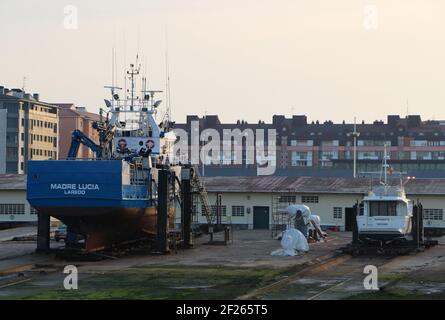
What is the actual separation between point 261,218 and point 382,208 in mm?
20345

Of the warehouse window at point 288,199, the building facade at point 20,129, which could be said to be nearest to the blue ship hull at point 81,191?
the warehouse window at point 288,199

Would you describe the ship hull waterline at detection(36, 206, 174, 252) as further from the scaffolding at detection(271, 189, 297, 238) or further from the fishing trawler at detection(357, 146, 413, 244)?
the scaffolding at detection(271, 189, 297, 238)

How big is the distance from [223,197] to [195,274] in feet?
97.1

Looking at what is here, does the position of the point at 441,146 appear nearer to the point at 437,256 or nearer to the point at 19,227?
the point at 19,227

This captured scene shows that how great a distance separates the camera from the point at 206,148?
6772 inches

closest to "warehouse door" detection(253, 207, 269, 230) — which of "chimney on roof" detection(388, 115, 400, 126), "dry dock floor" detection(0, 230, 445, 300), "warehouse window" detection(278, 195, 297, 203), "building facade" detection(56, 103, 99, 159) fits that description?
"warehouse window" detection(278, 195, 297, 203)

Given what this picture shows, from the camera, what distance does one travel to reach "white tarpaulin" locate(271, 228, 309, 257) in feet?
121

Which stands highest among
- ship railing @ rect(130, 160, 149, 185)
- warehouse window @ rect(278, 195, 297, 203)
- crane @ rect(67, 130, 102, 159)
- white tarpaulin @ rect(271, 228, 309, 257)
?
crane @ rect(67, 130, 102, 159)

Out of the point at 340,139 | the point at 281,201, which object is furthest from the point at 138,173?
the point at 340,139

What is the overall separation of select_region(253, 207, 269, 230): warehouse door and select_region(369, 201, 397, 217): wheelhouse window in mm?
19882

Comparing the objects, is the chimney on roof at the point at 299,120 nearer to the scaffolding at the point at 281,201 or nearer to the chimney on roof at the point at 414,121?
the chimney on roof at the point at 414,121

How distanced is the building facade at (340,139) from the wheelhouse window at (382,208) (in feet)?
415

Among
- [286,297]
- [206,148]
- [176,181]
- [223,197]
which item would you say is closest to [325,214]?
[223,197]

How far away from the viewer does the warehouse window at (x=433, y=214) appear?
5538cm
